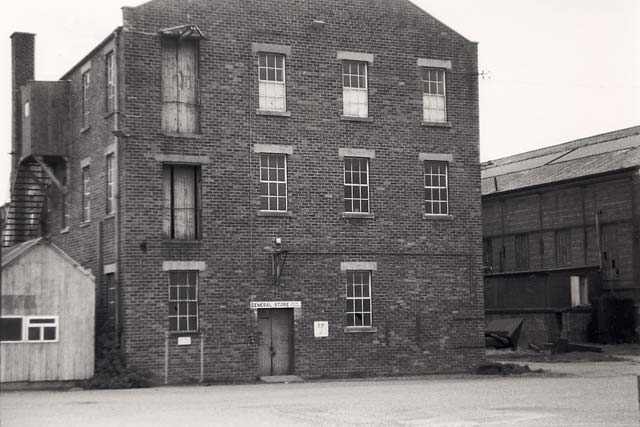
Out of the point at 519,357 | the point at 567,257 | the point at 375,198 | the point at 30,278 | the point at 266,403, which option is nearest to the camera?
the point at 266,403

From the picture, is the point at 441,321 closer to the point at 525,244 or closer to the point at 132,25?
the point at 132,25

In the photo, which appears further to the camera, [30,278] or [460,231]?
[460,231]

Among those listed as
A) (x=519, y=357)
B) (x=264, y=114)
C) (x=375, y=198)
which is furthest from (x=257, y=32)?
(x=519, y=357)

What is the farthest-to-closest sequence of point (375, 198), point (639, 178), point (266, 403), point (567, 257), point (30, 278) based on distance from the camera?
point (567, 257) < point (639, 178) < point (375, 198) < point (30, 278) < point (266, 403)

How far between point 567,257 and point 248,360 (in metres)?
22.8

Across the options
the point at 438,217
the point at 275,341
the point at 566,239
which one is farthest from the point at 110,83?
the point at 566,239

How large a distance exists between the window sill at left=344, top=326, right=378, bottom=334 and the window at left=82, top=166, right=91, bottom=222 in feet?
27.9

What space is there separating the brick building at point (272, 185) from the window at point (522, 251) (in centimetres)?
1777

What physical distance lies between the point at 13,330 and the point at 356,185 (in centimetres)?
1107

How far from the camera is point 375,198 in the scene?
32594mm

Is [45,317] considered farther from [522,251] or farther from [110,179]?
[522,251]

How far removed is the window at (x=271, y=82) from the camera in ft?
103

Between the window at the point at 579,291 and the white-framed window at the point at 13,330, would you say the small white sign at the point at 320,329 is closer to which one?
the white-framed window at the point at 13,330

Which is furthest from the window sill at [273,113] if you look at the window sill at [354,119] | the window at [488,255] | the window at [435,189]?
the window at [488,255]
